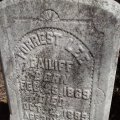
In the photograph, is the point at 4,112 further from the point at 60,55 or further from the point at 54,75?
the point at 60,55

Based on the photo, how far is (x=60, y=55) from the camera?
1.70 metres

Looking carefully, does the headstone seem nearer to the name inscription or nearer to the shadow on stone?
the name inscription

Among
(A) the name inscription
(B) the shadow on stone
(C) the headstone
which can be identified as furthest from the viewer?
(B) the shadow on stone

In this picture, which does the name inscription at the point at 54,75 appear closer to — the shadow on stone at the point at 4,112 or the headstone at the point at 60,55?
the headstone at the point at 60,55

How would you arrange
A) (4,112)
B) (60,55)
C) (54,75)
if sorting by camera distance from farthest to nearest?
(4,112), (54,75), (60,55)

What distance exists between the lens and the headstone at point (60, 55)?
1519 mm

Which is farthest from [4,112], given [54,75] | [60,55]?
[60,55]

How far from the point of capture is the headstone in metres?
1.52

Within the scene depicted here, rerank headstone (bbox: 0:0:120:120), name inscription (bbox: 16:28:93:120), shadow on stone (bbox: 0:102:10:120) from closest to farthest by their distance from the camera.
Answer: headstone (bbox: 0:0:120:120)
name inscription (bbox: 16:28:93:120)
shadow on stone (bbox: 0:102:10:120)

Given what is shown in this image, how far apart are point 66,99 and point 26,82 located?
0.37 m

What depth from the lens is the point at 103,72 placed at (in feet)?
5.58

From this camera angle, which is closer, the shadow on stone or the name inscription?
the name inscription

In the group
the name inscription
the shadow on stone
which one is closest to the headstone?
the name inscription

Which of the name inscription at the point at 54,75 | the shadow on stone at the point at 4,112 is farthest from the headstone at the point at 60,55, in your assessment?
the shadow on stone at the point at 4,112
